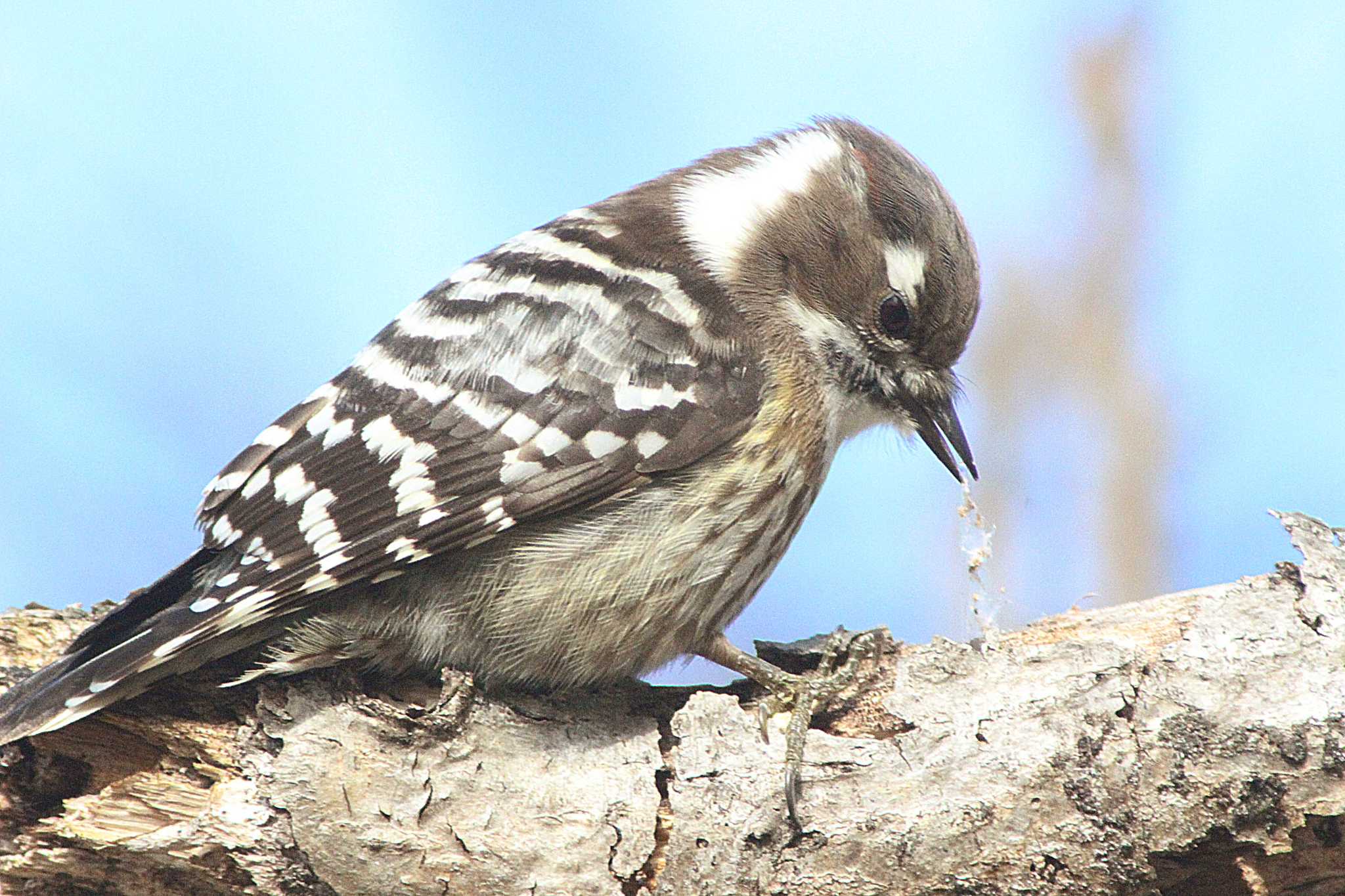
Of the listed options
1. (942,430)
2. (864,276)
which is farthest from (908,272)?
(942,430)

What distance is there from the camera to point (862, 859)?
282 cm

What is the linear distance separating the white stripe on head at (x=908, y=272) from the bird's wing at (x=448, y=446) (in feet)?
2.09

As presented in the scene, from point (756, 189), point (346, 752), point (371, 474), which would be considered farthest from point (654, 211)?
point (346, 752)

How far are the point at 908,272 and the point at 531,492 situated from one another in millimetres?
1350

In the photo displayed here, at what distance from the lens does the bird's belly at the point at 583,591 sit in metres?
3.15

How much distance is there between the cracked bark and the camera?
2723 millimetres

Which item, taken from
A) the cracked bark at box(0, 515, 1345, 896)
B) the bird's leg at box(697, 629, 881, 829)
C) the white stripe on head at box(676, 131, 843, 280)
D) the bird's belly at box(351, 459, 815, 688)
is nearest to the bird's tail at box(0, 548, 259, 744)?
the cracked bark at box(0, 515, 1345, 896)

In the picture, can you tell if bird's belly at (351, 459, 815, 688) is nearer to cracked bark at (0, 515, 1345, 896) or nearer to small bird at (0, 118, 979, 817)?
small bird at (0, 118, 979, 817)

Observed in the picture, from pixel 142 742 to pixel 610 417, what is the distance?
1385mm

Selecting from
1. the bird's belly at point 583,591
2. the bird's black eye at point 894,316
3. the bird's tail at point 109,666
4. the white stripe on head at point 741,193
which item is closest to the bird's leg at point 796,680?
the bird's belly at point 583,591

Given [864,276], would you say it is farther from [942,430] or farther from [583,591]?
[583,591]

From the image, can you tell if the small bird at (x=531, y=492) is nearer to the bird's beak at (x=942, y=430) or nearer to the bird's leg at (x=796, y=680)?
the bird's leg at (x=796, y=680)

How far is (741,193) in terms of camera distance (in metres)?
3.93

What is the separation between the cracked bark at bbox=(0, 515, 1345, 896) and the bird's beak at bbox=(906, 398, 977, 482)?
2.64ft
